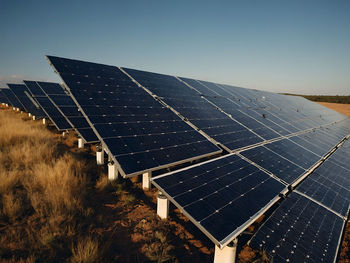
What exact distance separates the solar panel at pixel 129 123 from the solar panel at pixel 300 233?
3.42 metres

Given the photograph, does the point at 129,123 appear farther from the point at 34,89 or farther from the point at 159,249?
the point at 34,89

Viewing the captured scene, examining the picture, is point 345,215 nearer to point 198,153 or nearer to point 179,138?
point 198,153

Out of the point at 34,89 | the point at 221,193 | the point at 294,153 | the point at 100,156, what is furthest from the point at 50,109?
the point at 294,153

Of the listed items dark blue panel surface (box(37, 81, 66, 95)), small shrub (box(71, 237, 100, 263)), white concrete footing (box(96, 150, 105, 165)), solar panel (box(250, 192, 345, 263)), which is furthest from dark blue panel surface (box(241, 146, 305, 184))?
dark blue panel surface (box(37, 81, 66, 95))

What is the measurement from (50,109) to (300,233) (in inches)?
886

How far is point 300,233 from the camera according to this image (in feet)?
16.8

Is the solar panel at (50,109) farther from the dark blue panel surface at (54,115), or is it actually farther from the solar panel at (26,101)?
the solar panel at (26,101)

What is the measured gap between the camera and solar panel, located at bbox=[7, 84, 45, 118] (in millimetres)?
23042

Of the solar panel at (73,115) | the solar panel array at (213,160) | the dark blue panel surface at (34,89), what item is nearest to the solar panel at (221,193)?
the solar panel array at (213,160)

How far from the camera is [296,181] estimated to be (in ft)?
24.3

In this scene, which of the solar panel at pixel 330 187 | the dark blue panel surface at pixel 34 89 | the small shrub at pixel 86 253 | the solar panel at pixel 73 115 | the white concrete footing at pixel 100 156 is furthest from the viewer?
the dark blue panel surface at pixel 34 89

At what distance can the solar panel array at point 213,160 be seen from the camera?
190 inches

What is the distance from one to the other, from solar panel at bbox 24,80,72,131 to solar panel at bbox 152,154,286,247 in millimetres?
14022

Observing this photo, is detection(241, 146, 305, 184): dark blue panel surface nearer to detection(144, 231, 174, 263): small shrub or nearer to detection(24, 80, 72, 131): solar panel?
detection(144, 231, 174, 263): small shrub
